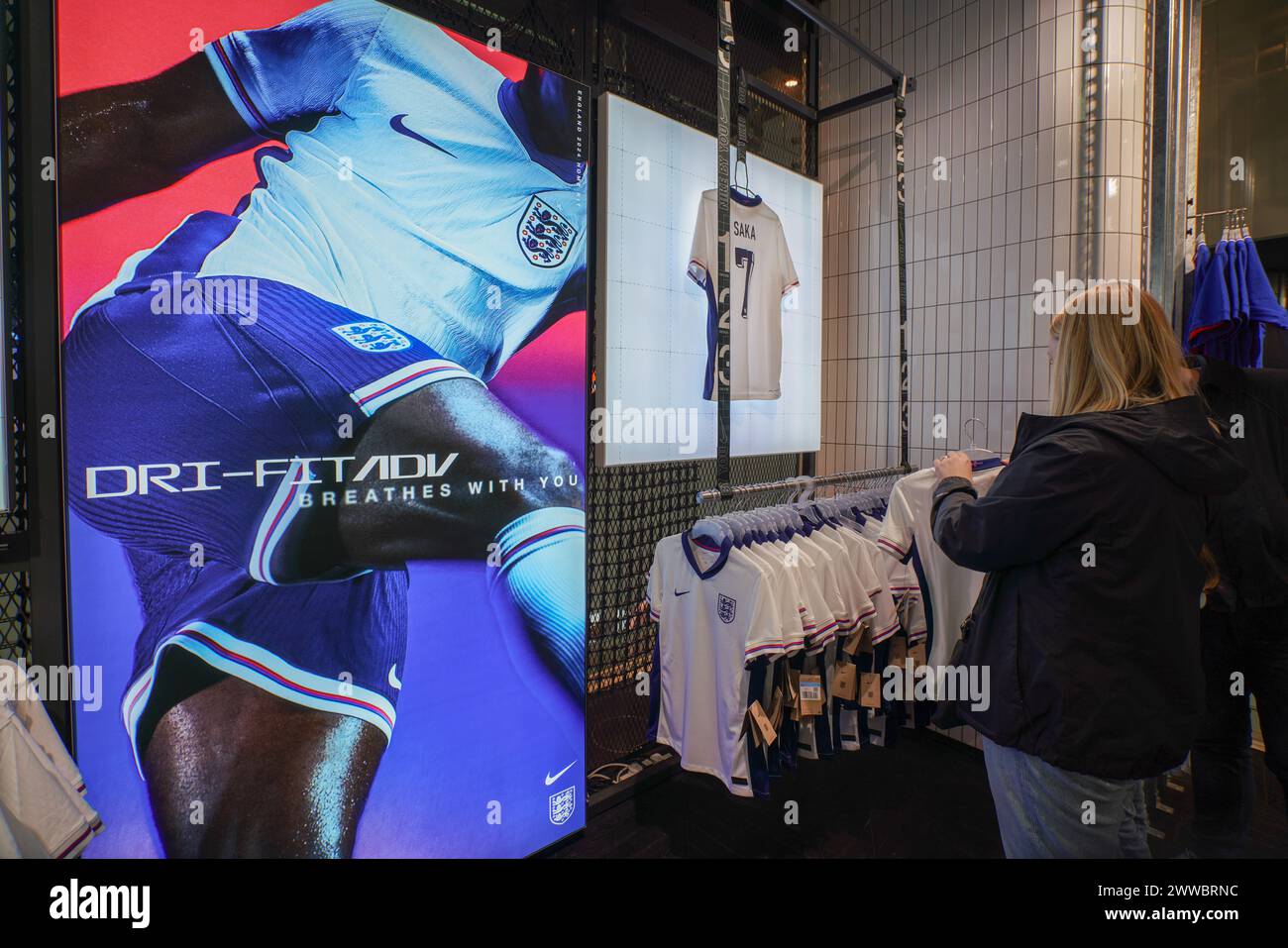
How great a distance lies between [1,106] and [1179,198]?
3715 millimetres

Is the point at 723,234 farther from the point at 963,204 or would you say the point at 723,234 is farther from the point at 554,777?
the point at 554,777

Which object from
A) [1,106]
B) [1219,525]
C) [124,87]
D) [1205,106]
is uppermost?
[1205,106]

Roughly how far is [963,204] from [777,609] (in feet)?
7.27

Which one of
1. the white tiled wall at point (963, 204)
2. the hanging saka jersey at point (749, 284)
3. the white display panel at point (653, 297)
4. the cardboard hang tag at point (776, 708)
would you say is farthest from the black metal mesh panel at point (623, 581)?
the white tiled wall at point (963, 204)

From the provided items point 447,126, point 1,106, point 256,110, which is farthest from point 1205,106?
point 1,106

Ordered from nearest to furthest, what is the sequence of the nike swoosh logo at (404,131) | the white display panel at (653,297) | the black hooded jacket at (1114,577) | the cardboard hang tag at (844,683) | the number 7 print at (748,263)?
1. the black hooded jacket at (1114,577)
2. the nike swoosh logo at (404,131)
3. the cardboard hang tag at (844,683)
4. the white display panel at (653,297)
5. the number 7 print at (748,263)

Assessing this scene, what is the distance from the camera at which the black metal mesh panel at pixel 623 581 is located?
9.10ft

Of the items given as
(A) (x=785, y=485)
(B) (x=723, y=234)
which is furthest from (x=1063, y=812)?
(B) (x=723, y=234)

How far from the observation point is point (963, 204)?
302cm

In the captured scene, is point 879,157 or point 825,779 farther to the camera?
point 879,157

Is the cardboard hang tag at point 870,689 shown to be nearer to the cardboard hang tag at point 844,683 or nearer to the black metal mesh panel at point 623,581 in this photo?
the cardboard hang tag at point 844,683

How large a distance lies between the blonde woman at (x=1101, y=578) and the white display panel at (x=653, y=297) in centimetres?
138

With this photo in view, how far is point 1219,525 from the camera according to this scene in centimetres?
189

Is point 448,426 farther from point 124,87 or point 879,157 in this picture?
point 879,157
